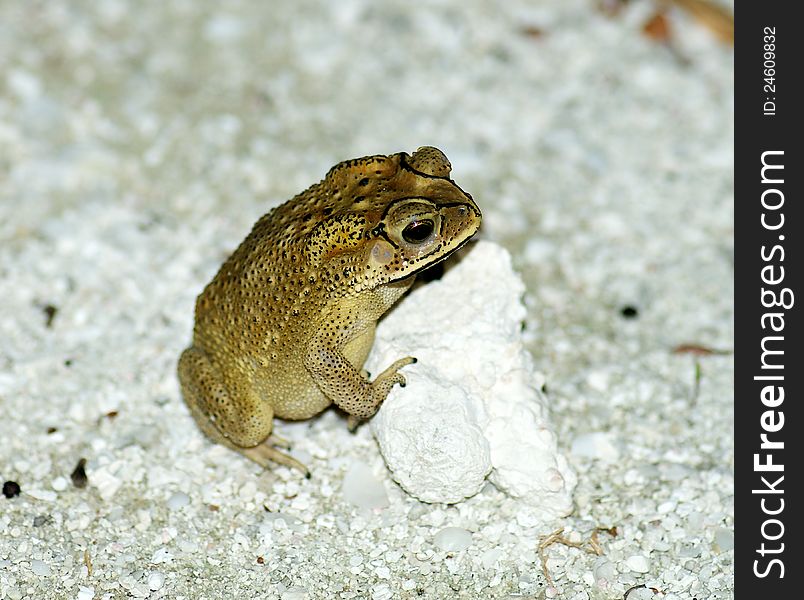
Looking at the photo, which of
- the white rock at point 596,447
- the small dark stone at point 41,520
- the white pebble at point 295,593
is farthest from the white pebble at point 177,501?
the white rock at point 596,447

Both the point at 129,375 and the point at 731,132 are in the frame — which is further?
the point at 731,132

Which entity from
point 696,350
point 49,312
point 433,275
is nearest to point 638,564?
point 696,350

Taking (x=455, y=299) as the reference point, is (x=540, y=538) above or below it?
below

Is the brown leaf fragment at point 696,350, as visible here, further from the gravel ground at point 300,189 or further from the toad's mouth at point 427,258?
the toad's mouth at point 427,258

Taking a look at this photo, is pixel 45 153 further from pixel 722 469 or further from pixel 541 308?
pixel 722 469

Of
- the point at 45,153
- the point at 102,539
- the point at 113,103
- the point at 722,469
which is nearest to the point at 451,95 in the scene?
the point at 113,103
